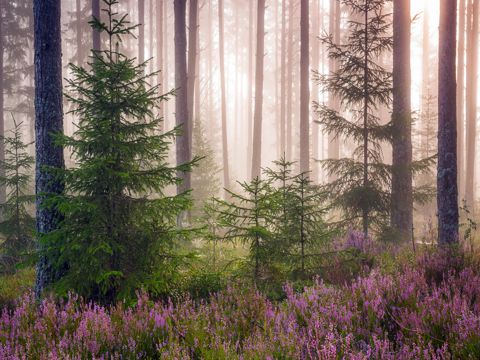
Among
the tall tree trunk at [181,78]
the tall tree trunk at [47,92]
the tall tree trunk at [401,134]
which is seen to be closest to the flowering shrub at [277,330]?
the tall tree trunk at [47,92]

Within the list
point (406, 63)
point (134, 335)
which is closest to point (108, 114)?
point (134, 335)

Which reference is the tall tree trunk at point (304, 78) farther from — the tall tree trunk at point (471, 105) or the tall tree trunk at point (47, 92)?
the tall tree trunk at point (47, 92)

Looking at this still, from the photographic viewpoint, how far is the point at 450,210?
8711 millimetres

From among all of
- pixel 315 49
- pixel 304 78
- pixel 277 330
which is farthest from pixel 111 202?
pixel 315 49

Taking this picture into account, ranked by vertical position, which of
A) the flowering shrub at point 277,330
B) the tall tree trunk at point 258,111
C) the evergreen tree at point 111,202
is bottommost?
the flowering shrub at point 277,330

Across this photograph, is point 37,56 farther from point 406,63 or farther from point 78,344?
point 406,63

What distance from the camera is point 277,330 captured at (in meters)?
4.07

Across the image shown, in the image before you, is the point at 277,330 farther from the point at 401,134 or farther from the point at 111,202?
the point at 401,134

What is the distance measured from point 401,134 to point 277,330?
8.34m

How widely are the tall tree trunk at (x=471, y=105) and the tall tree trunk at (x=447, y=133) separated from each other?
1370 centimetres

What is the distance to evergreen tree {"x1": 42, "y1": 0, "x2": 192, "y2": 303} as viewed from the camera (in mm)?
→ 5629

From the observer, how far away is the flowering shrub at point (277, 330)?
11.5 feet

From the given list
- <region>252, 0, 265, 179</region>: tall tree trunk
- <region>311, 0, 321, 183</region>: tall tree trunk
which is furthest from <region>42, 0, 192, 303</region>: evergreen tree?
<region>311, 0, 321, 183</region>: tall tree trunk

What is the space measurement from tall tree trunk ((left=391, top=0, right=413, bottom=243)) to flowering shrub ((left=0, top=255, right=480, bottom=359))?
5628 mm
